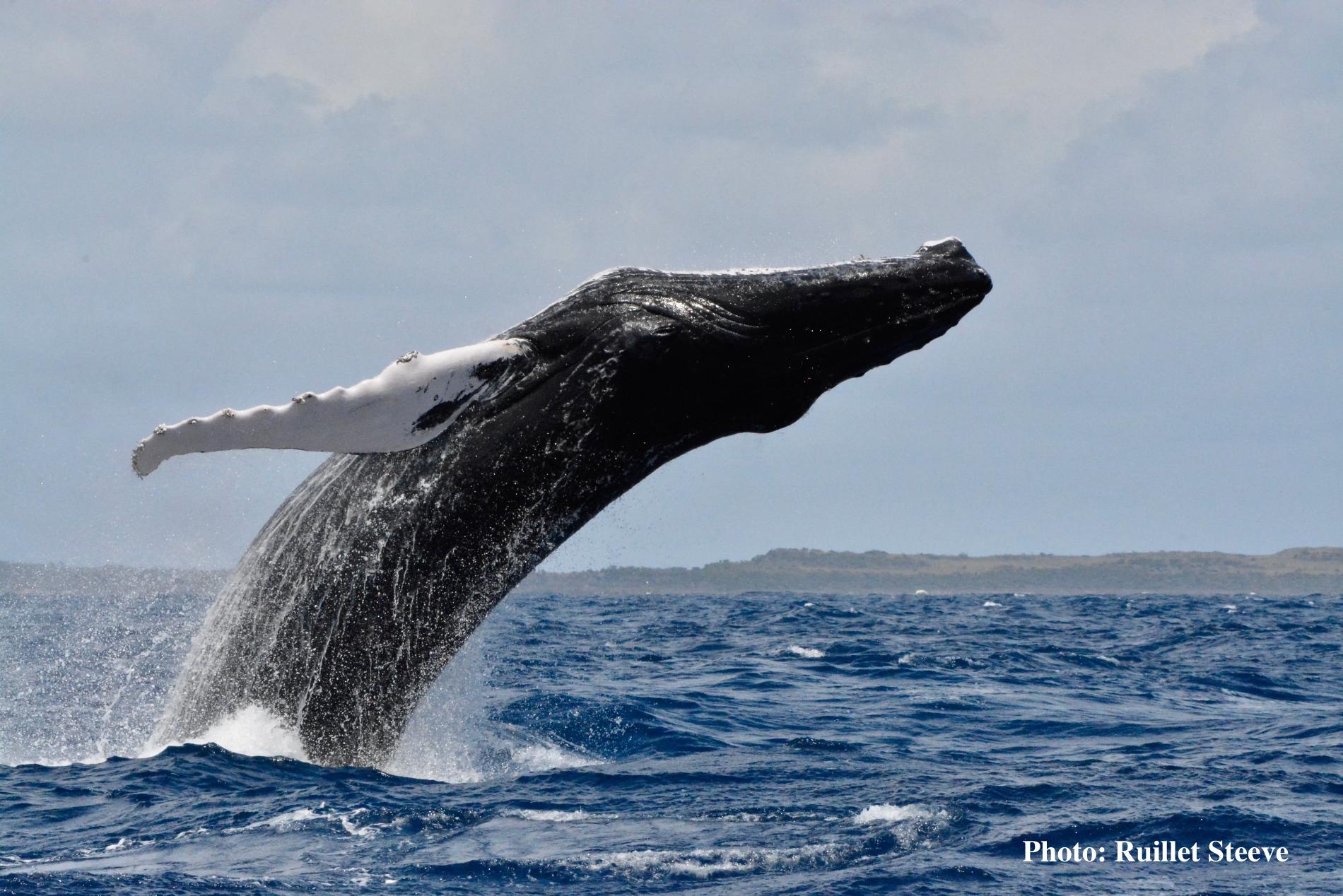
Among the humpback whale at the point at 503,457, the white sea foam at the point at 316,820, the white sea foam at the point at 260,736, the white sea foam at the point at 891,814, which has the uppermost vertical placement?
the humpback whale at the point at 503,457

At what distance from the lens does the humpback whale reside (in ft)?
27.0

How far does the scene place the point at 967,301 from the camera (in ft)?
28.7

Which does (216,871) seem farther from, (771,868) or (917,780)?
(917,780)

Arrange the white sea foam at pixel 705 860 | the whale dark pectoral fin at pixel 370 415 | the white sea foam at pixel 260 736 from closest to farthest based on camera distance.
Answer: the white sea foam at pixel 705 860 < the whale dark pectoral fin at pixel 370 415 < the white sea foam at pixel 260 736

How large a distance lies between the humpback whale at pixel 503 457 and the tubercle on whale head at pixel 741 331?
1 centimetres

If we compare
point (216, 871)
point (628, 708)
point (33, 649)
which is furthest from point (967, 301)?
point (33, 649)

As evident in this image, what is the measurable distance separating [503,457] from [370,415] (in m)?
0.89

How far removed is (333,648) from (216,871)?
1.78 metres

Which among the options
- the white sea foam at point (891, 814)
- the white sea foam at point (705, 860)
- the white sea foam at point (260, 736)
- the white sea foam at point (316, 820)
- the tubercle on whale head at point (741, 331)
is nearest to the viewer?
the white sea foam at point (705, 860)

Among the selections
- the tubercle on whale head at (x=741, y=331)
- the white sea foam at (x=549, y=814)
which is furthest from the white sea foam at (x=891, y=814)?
the tubercle on whale head at (x=741, y=331)

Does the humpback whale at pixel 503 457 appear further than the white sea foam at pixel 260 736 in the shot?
No

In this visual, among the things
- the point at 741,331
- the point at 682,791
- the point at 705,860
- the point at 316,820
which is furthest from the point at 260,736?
the point at 741,331

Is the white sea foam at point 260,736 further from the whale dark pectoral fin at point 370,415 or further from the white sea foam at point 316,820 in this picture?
the whale dark pectoral fin at point 370,415

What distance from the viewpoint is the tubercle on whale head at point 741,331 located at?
27.3 ft
